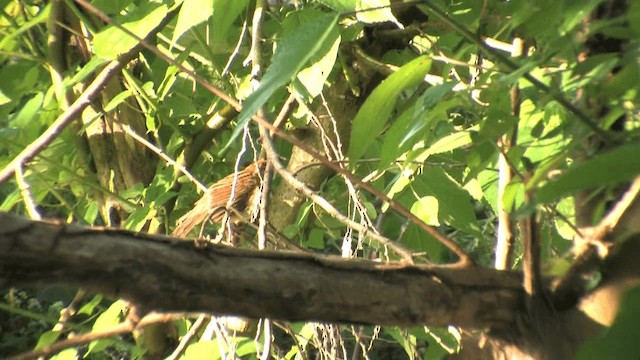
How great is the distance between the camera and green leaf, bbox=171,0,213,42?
595 millimetres

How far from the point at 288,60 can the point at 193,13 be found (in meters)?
0.30

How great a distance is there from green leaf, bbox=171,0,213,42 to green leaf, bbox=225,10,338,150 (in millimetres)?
257

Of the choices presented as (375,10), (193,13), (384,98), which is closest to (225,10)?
(193,13)

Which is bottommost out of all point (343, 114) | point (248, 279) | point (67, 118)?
point (248, 279)

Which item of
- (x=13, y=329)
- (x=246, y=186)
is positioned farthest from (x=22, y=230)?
(x=13, y=329)

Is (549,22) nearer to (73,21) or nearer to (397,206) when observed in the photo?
(397,206)

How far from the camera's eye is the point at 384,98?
385 mm

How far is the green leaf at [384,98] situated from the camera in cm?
38

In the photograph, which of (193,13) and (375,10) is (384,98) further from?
(193,13)

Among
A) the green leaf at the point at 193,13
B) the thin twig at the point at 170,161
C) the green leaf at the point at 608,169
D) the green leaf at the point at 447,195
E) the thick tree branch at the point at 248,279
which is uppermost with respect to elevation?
the green leaf at the point at 193,13

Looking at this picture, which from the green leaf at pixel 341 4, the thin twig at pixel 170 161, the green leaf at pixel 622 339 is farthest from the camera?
the thin twig at pixel 170 161

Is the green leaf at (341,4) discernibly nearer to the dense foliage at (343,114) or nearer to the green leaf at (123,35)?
the dense foliage at (343,114)

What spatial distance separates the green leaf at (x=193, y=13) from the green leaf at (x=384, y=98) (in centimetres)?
23

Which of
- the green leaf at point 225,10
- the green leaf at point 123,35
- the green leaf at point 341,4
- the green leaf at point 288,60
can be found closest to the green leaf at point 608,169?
the green leaf at point 288,60
